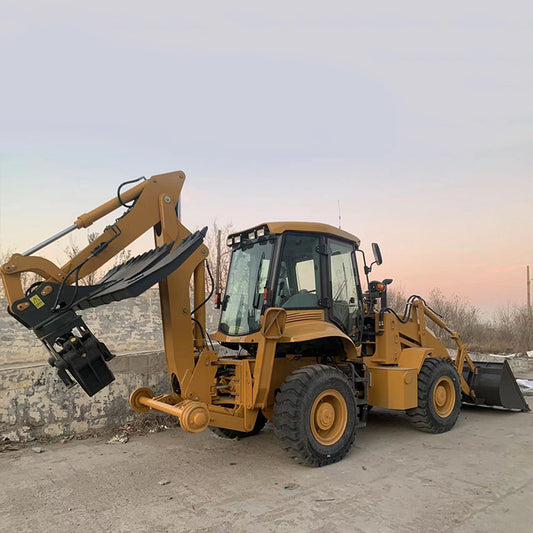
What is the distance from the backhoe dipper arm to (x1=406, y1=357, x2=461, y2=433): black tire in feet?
10.9

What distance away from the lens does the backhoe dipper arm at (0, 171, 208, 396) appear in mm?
4539

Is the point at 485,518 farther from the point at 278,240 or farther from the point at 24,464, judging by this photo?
the point at 24,464

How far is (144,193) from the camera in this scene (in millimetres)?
5379

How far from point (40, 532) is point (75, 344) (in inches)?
62.3

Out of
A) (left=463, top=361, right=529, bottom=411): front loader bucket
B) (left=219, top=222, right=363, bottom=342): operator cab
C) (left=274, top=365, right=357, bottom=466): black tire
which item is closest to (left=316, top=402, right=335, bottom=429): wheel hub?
(left=274, top=365, right=357, bottom=466): black tire

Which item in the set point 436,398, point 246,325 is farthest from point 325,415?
point 436,398

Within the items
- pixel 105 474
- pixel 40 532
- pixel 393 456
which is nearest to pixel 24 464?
pixel 105 474

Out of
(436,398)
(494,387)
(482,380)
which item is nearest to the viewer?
(436,398)

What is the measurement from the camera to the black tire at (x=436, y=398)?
6.79 m

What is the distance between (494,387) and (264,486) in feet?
16.7

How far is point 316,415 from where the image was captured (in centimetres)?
543

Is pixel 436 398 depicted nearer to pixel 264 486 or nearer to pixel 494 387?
pixel 494 387

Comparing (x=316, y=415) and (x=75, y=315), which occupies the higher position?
(x=75, y=315)

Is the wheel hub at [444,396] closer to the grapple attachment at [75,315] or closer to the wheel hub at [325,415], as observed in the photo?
the wheel hub at [325,415]
